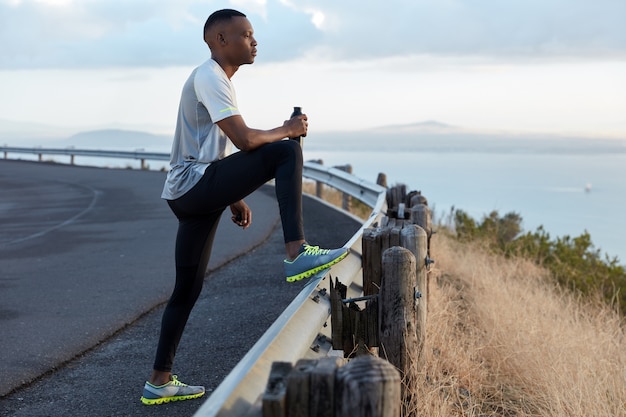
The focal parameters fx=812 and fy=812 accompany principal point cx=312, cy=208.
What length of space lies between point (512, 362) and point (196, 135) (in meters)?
3.20

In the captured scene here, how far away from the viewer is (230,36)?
4.64 meters

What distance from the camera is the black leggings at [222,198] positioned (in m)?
4.49

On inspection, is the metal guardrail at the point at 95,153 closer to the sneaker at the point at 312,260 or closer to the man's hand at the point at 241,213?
the man's hand at the point at 241,213

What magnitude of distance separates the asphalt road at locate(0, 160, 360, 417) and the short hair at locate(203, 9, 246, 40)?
2.29 m

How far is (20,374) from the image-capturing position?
5684 millimetres

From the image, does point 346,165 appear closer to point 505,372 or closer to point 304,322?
point 505,372

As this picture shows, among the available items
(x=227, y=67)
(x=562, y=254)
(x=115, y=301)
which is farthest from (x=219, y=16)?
(x=562, y=254)

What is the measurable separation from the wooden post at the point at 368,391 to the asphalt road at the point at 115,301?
9.01ft

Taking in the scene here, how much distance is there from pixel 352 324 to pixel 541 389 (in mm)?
1947

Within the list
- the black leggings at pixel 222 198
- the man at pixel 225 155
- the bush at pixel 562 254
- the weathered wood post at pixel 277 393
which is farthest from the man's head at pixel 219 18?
the bush at pixel 562 254

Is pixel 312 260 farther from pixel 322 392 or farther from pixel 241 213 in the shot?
pixel 322 392

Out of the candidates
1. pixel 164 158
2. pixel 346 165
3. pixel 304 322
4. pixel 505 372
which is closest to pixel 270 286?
pixel 505 372

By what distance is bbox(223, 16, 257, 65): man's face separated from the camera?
4629mm

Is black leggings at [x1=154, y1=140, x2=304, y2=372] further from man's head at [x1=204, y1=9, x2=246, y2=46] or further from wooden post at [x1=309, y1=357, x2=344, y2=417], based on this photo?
wooden post at [x1=309, y1=357, x2=344, y2=417]
